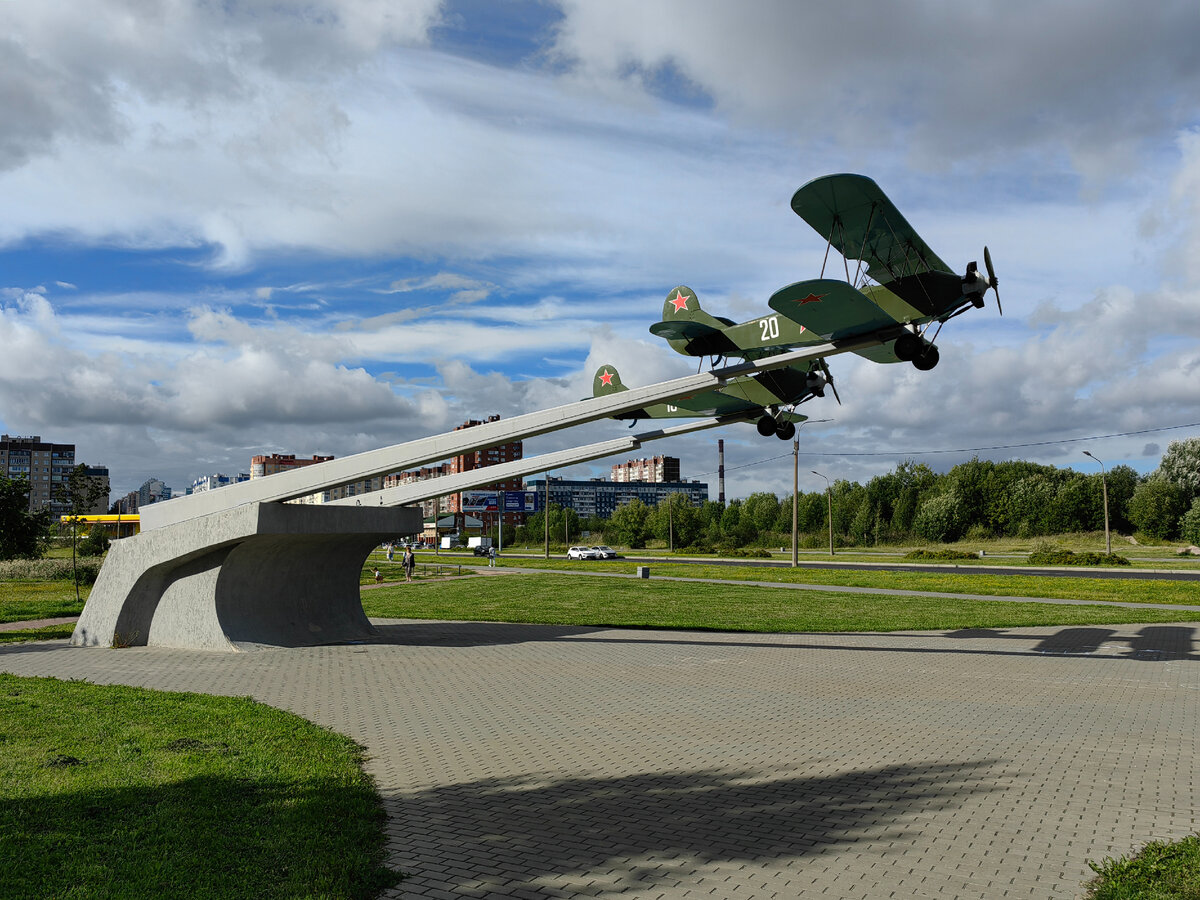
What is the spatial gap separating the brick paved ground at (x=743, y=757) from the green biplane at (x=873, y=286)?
16.4 ft

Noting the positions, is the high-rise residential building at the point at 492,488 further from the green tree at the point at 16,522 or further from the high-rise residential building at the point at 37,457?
the high-rise residential building at the point at 37,457

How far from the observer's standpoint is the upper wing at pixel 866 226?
1080cm

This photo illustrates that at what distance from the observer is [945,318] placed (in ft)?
40.3

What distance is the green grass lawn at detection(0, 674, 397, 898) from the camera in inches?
177

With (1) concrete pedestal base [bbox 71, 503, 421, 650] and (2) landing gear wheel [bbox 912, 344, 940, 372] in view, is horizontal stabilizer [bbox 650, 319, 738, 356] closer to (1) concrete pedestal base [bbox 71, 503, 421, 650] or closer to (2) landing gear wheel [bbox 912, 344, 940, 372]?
(2) landing gear wheel [bbox 912, 344, 940, 372]

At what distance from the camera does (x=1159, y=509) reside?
60.3 meters

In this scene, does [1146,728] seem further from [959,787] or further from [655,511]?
[655,511]

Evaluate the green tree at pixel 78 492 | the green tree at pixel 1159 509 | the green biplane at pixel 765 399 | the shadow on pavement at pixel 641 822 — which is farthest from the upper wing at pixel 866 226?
the green tree at pixel 1159 509

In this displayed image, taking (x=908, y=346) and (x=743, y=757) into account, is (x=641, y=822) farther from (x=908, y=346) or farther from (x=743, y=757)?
(x=908, y=346)

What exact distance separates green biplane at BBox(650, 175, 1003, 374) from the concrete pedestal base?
806 cm

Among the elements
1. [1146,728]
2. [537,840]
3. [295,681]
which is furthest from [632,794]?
[295,681]

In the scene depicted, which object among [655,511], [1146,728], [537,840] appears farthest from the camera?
[655,511]

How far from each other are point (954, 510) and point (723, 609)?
187 ft

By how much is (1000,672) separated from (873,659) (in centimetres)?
199
